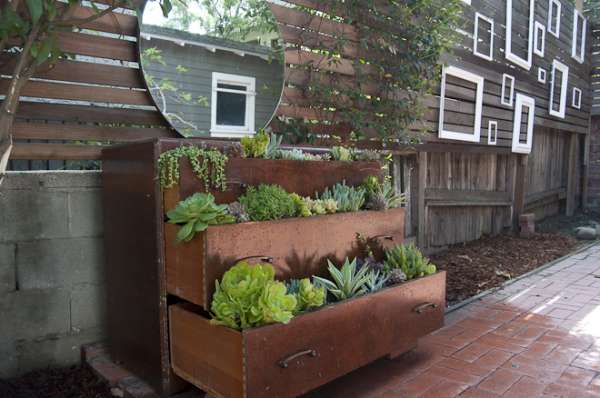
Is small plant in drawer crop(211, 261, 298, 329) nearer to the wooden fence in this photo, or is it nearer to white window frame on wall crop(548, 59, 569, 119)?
the wooden fence

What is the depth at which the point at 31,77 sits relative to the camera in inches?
101

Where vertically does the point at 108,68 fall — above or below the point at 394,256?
above

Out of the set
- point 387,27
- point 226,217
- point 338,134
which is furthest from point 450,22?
point 226,217

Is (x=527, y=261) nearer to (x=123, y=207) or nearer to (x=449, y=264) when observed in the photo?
(x=449, y=264)

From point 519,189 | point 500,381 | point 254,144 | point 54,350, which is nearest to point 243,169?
point 254,144

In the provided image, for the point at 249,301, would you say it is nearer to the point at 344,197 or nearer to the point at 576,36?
the point at 344,197

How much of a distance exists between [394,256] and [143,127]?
1811 millimetres

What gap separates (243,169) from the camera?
2.32 m

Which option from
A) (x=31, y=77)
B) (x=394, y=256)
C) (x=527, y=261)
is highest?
(x=31, y=77)

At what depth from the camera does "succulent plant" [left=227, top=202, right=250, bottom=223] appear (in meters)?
2.14

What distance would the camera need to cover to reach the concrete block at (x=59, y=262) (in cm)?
255

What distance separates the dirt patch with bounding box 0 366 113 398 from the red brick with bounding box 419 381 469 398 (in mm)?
1728

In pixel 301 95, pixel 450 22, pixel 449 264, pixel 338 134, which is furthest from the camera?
pixel 449 264

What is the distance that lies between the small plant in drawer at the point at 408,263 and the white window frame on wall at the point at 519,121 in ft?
16.3
